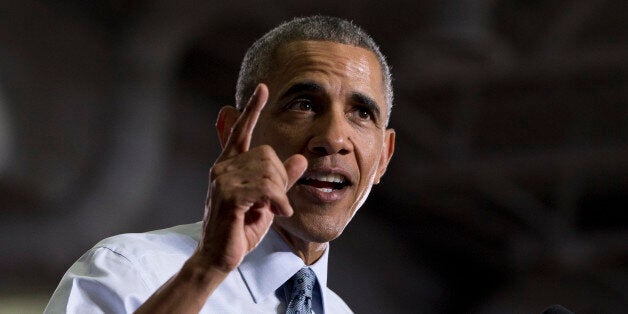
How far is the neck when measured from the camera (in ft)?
4.74

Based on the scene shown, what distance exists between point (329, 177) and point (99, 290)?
382 millimetres

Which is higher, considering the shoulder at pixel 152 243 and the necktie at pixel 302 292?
the necktie at pixel 302 292

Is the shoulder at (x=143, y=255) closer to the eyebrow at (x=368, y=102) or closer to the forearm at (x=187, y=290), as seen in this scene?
the forearm at (x=187, y=290)

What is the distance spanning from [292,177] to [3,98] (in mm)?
2162

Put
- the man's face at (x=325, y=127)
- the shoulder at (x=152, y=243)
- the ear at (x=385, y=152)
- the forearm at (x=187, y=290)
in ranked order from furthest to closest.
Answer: the ear at (x=385, y=152) → the man's face at (x=325, y=127) → the shoulder at (x=152, y=243) → the forearm at (x=187, y=290)

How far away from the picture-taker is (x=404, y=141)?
15.1 feet

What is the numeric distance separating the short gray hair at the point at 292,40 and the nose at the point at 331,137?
0.61 feet

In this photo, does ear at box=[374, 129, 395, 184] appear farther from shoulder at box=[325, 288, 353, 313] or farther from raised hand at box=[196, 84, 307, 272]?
raised hand at box=[196, 84, 307, 272]

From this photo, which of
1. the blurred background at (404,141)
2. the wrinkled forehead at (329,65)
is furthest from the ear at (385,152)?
the blurred background at (404,141)

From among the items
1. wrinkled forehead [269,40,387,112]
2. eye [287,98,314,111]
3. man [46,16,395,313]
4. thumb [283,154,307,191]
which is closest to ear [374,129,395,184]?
man [46,16,395,313]

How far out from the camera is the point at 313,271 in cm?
146

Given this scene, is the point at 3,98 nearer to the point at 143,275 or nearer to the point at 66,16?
the point at 66,16

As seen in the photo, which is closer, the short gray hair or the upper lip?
the upper lip

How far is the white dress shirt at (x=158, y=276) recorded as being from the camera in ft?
3.81
